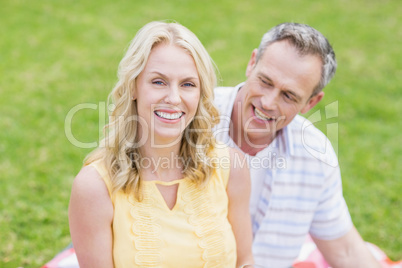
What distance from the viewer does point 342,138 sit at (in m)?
5.82

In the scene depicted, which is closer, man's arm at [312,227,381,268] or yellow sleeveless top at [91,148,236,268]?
yellow sleeveless top at [91,148,236,268]

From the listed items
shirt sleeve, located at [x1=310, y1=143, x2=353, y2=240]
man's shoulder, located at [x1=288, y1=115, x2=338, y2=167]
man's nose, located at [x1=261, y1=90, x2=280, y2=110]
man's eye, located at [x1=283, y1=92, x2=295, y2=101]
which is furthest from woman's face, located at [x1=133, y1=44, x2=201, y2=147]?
shirt sleeve, located at [x1=310, y1=143, x2=353, y2=240]

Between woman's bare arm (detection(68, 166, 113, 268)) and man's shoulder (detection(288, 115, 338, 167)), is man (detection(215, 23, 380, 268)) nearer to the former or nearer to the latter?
man's shoulder (detection(288, 115, 338, 167))

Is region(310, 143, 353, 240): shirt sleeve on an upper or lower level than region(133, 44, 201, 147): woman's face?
lower

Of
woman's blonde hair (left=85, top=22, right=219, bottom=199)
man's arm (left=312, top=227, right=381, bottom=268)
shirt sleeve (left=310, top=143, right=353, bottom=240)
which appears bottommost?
man's arm (left=312, top=227, right=381, bottom=268)

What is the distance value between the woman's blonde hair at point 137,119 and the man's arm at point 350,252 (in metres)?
1.33

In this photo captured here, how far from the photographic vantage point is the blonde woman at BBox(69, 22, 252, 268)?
222cm

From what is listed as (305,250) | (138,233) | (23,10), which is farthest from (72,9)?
(138,233)

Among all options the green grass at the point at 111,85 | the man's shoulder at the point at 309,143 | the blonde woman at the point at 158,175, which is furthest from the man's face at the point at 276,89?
the blonde woman at the point at 158,175

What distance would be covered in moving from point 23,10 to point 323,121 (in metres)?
5.78

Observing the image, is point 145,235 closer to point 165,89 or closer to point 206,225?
point 206,225

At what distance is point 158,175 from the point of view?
95.0 inches

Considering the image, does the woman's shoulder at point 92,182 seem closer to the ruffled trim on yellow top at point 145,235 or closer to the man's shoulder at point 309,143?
the ruffled trim on yellow top at point 145,235

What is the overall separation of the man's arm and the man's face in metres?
0.92
